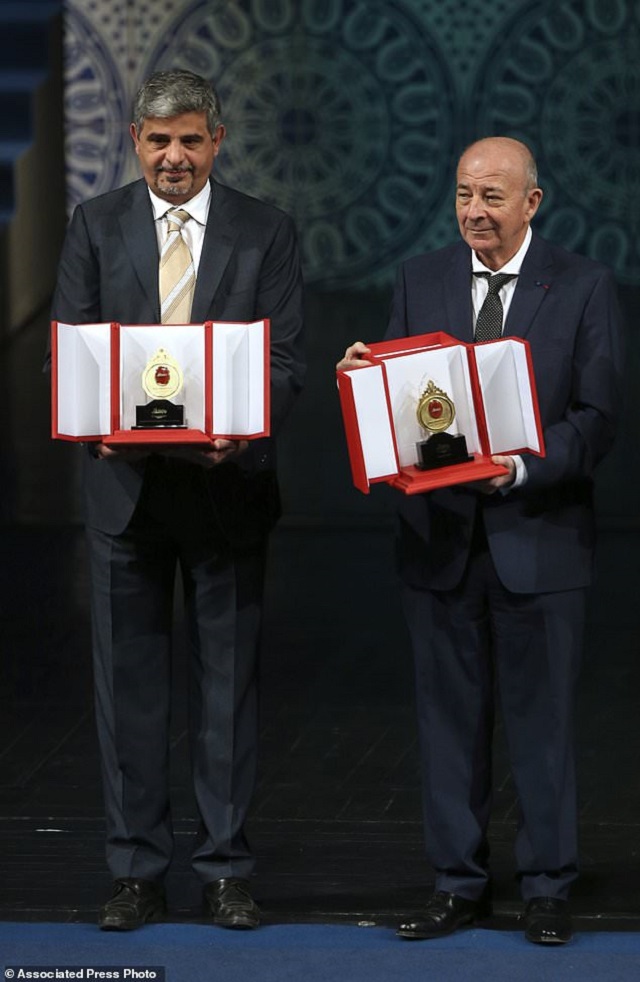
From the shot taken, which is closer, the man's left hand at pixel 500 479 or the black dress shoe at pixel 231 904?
the man's left hand at pixel 500 479

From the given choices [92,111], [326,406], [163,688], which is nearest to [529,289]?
[163,688]

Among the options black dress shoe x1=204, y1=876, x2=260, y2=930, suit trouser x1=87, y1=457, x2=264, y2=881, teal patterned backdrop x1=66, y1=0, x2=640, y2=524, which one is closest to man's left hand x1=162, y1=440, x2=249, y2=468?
suit trouser x1=87, y1=457, x2=264, y2=881

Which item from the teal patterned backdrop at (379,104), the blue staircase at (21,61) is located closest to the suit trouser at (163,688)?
Answer: the blue staircase at (21,61)

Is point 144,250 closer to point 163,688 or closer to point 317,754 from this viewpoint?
point 163,688

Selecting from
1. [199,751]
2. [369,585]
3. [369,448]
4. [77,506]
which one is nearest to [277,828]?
[199,751]

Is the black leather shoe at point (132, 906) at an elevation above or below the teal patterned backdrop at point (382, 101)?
below

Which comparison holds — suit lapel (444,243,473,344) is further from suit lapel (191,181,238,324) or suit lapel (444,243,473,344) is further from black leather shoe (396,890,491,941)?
black leather shoe (396,890,491,941)

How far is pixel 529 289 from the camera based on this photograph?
4.12 m

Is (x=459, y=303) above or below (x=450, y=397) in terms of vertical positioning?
above

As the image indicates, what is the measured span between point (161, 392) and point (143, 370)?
0.19 ft

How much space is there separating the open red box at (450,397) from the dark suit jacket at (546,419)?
0.09 m

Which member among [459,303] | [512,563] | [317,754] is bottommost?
[317,754]

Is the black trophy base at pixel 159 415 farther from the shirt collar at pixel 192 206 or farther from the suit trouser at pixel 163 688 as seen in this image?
the shirt collar at pixel 192 206

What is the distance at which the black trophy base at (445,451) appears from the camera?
13.2 feet
